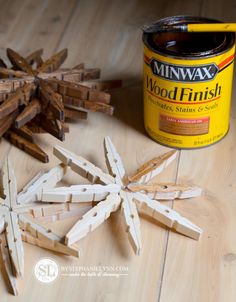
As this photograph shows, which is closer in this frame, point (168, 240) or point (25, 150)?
point (168, 240)

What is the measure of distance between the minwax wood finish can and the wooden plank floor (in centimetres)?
3

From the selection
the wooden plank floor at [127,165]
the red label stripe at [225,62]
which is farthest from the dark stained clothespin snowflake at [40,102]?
the red label stripe at [225,62]

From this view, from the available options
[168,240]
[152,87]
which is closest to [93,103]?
[152,87]

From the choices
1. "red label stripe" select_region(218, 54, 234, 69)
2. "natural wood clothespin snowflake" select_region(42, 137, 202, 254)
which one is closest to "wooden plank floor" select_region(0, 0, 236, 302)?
"natural wood clothespin snowflake" select_region(42, 137, 202, 254)

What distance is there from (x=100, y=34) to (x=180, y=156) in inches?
15.0

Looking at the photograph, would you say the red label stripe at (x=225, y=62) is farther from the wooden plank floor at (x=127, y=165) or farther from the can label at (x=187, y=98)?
the wooden plank floor at (x=127, y=165)

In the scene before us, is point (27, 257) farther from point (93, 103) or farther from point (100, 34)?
point (100, 34)

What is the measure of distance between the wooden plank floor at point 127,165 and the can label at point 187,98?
0.10 ft

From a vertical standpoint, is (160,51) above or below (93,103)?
above

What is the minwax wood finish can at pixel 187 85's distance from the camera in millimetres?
818

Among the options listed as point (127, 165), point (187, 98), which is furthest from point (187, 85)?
point (127, 165)

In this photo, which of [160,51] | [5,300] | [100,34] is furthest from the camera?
[100,34]

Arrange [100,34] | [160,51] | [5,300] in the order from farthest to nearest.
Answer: [100,34] → [160,51] → [5,300]

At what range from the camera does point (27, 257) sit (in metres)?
0.75
